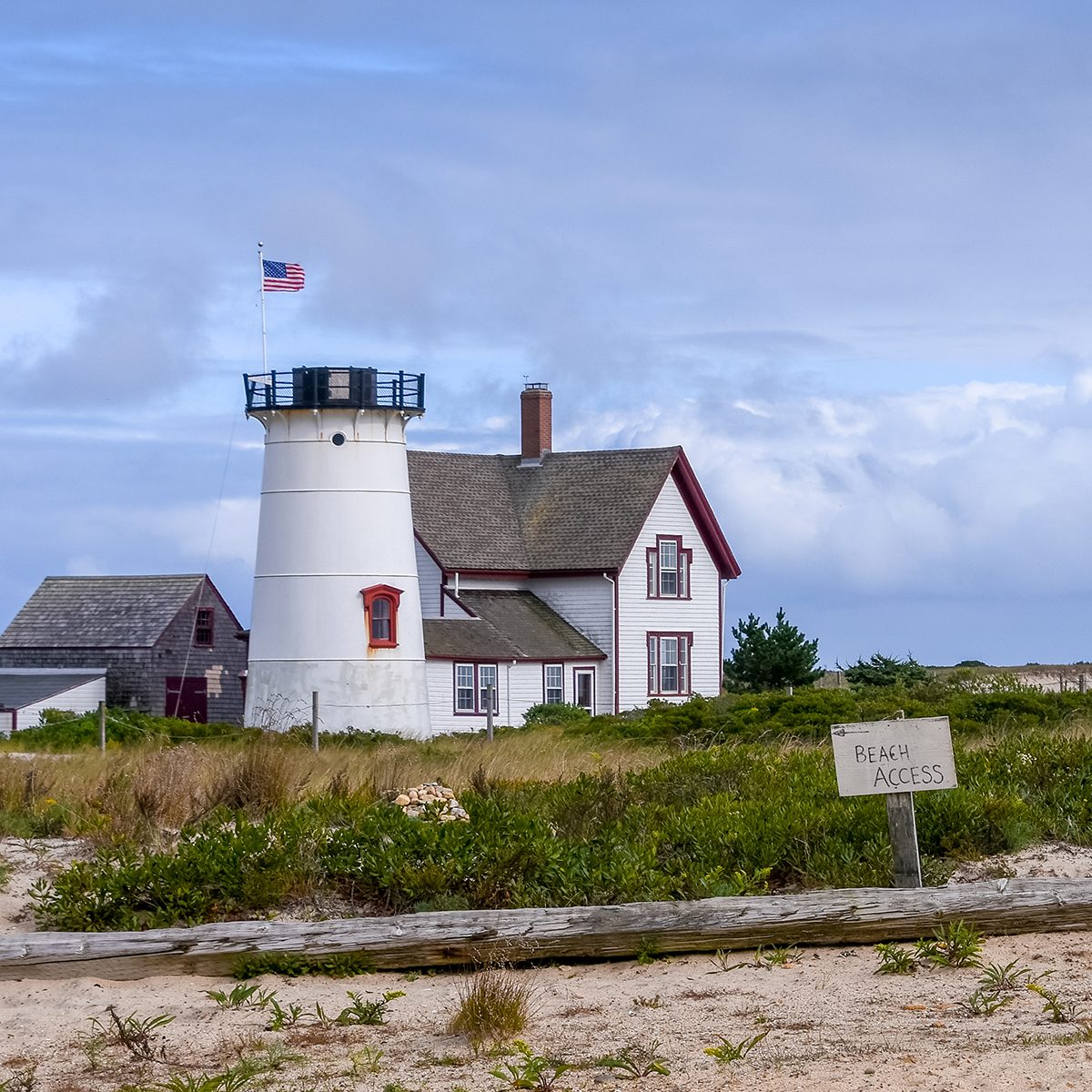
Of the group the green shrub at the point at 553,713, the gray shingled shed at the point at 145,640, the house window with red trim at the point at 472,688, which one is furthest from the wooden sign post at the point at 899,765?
the gray shingled shed at the point at 145,640

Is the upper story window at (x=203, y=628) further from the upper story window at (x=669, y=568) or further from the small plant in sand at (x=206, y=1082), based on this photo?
the small plant in sand at (x=206, y=1082)

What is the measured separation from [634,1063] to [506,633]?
34.3m

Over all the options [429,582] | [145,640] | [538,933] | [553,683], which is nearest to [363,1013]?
[538,933]

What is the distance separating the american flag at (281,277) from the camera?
110ft

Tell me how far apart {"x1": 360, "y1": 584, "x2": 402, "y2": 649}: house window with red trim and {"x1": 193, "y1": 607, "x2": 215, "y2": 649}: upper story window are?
16.2 metres

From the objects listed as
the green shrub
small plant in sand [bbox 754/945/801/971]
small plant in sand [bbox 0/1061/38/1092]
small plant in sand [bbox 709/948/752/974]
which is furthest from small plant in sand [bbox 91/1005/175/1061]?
the green shrub

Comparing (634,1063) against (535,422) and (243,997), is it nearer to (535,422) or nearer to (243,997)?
(243,997)

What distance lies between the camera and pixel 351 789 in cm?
1552

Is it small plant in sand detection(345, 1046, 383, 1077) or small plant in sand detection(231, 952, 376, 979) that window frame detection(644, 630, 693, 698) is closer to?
small plant in sand detection(231, 952, 376, 979)

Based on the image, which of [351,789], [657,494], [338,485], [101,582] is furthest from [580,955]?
[101,582]

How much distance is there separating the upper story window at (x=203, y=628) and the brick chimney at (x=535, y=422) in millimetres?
Answer: 11005

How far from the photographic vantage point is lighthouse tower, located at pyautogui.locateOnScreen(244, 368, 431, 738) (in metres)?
33.9

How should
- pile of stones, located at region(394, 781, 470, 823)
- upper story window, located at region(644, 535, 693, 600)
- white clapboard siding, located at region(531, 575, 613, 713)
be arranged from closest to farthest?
1. pile of stones, located at region(394, 781, 470, 823)
2. white clapboard siding, located at region(531, 575, 613, 713)
3. upper story window, located at region(644, 535, 693, 600)

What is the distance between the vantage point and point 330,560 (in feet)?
111
